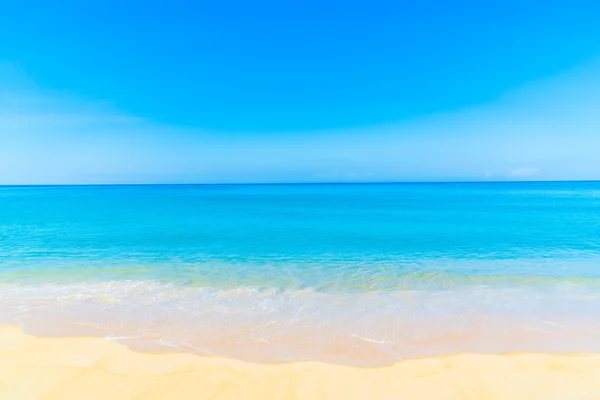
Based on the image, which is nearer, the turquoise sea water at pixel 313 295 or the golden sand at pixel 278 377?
the golden sand at pixel 278 377

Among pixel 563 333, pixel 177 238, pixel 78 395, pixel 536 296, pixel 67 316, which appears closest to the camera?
pixel 78 395

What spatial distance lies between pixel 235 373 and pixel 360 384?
2.01 meters

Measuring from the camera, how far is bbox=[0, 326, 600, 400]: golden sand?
4332mm

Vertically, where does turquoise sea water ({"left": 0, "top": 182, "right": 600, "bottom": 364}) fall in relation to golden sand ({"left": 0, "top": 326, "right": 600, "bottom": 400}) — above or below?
below

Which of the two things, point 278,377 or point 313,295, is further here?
point 313,295

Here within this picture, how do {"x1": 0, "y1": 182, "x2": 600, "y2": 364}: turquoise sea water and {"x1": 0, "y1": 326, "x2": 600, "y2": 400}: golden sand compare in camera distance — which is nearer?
{"x1": 0, "y1": 326, "x2": 600, "y2": 400}: golden sand

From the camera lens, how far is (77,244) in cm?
1612

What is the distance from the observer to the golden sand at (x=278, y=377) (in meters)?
4.33

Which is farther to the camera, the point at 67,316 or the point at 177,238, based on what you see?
the point at 177,238

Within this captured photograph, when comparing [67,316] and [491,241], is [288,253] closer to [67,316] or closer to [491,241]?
[67,316]

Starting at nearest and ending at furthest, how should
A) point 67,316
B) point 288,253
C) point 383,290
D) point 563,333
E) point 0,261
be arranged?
1. point 563,333
2. point 67,316
3. point 383,290
4. point 0,261
5. point 288,253

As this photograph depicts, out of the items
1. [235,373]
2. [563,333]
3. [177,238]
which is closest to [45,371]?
[235,373]

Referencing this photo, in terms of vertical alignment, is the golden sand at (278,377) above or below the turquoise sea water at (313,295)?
above

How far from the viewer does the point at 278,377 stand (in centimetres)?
472
